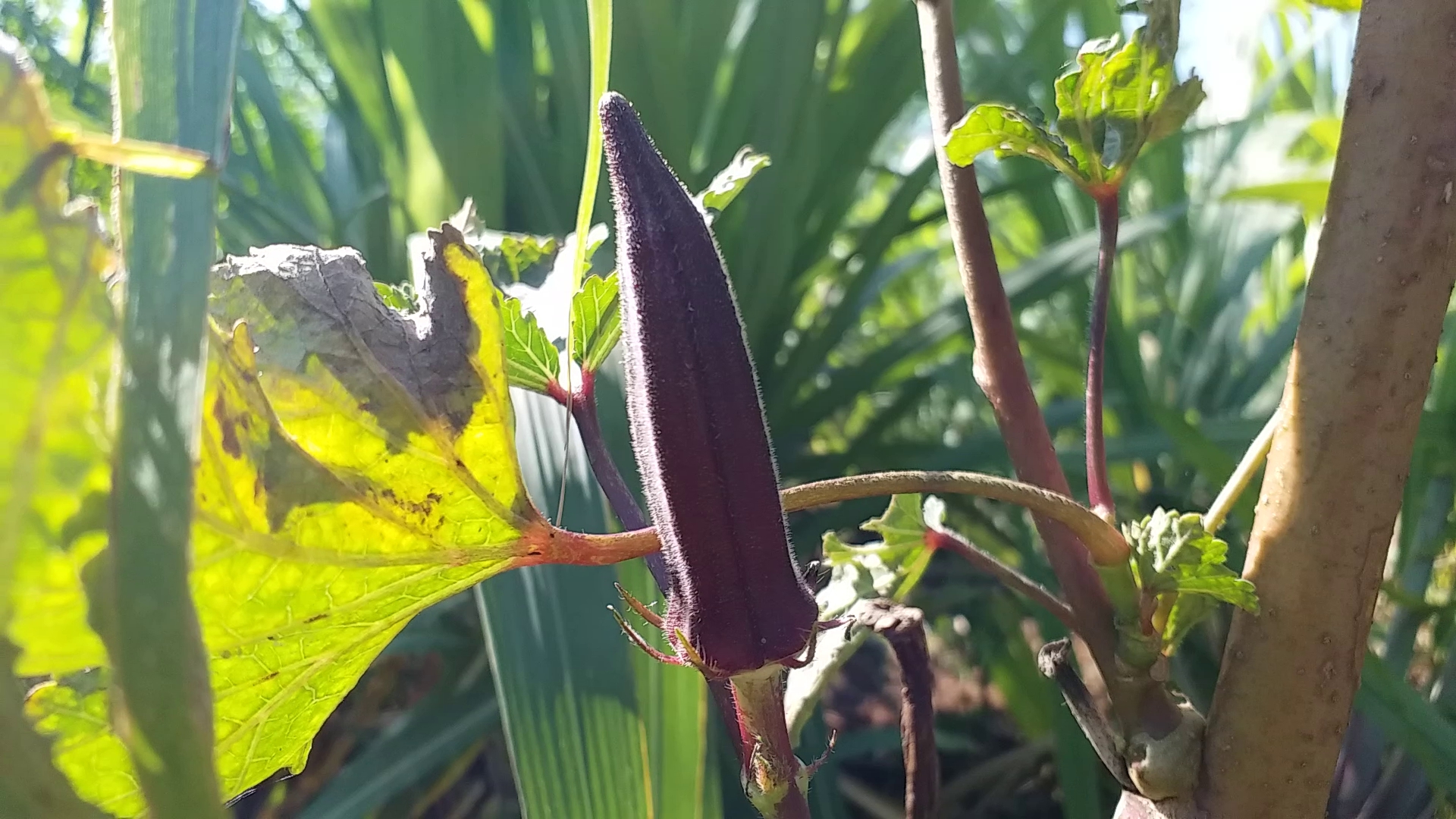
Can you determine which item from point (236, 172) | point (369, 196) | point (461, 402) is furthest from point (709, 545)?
point (236, 172)

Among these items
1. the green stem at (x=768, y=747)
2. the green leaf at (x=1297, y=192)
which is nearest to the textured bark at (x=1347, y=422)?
the green stem at (x=768, y=747)

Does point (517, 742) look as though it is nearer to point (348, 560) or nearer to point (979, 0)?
point (348, 560)

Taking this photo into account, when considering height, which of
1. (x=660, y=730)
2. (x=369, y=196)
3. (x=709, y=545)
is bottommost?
(x=660, y=730)

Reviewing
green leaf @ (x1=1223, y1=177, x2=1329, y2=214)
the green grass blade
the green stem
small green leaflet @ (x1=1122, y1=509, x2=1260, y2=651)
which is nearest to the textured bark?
small green leaflet @ (x1=1122, y1=509, x2=1260, y2=651)

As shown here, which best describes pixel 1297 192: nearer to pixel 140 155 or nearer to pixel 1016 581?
pixel 1016 581

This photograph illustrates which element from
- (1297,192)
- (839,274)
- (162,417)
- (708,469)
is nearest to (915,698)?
(708,469)
